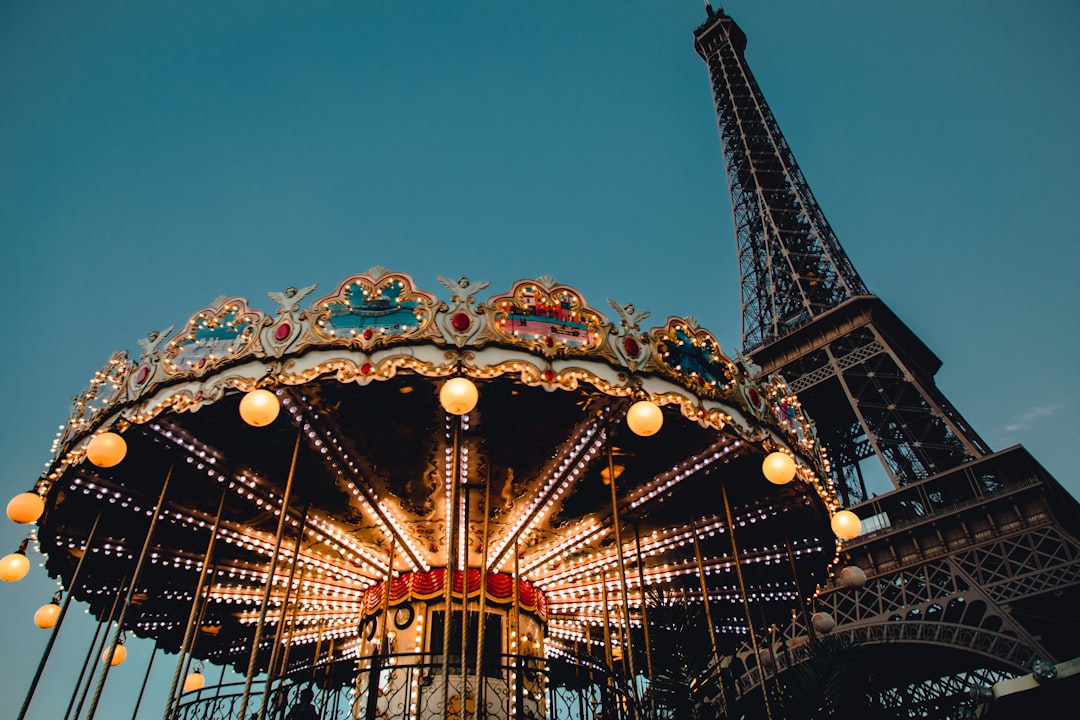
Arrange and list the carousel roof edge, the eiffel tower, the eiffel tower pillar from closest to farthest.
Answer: the carousel roof edge < the eiffel tower < the eiffel tower pillar

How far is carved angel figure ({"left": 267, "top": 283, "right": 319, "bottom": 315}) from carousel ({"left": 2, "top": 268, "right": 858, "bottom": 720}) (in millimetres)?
31

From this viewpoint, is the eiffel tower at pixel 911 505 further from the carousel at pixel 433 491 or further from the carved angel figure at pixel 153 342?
the carved angel figure at pixel 153 342

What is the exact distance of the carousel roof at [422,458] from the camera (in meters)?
7.07

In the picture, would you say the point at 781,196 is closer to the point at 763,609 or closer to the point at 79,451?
the point at 763,609

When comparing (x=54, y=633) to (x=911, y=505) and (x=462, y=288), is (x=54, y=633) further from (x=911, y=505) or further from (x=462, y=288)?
(x=911, y=505)

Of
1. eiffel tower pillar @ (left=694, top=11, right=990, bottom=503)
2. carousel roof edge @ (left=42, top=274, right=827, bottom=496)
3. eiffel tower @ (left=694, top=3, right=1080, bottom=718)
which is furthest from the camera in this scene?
eiffel tower pillar @ (left=694, top=11, right=990, bottom=503)

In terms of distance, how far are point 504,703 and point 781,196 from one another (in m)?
38.6

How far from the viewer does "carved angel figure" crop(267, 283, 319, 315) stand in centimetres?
729

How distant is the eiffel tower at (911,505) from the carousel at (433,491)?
360 cm

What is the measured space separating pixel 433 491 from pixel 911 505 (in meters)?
A: 20.8

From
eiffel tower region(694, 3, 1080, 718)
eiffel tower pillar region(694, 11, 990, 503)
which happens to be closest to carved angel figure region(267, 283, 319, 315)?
eiffel tower region(694, 3, 1080, 718)

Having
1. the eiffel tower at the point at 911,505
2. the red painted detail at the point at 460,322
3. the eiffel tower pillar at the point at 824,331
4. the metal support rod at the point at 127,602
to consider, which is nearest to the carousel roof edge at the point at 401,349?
the red painted detail at the point at 460,322

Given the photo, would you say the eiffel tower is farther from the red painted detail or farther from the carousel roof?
the red painted detail

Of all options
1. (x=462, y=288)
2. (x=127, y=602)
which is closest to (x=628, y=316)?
(x=462, y=288)
